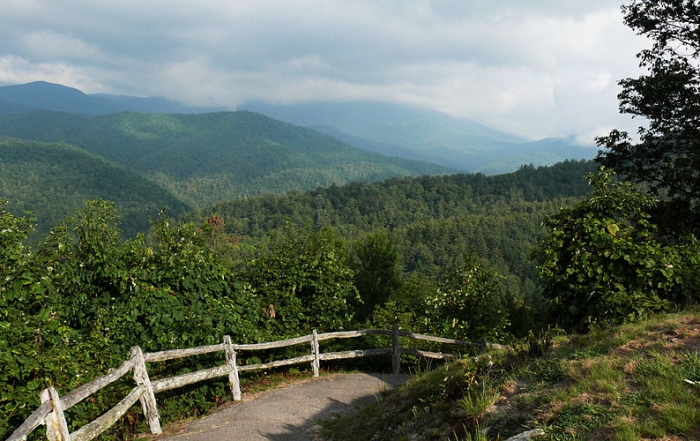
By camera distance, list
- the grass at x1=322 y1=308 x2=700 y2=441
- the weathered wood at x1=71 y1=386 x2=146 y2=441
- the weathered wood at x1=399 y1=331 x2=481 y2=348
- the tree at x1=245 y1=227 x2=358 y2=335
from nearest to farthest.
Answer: the grass at x1=322 y1=308 x2=700 y2=441 → the weathered wood at x1=71 y1=386 x2=146 y2=441 → the weathered wood at x1=399 y1=331 x2=481 y2=348 → the tree at x1=245 y1=227 x2=358 y2=335

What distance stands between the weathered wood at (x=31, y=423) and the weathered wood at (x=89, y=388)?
0.24 m

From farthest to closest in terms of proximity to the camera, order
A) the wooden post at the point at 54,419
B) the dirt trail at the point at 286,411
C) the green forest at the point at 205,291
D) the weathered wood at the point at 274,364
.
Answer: the weathered wood at the point at 274,364 → the dirt trail at the point at 286,411 → the green forest at the point at 205,291 → the wooden post at the point at 54,419

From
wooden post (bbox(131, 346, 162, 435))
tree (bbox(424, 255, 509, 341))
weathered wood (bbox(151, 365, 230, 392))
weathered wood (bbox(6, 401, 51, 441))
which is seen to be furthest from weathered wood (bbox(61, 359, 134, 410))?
tree (bbox(424, 255, 509, 341))

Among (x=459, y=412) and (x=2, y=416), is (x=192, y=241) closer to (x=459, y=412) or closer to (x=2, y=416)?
(x=2, y=416)

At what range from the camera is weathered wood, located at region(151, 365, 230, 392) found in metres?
7.11

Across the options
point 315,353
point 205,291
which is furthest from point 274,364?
point 205,291

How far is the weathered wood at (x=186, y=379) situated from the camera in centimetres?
711

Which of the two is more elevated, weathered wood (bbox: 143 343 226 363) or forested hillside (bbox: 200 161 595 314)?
weathered wood (bbox: 143 343 226 363)

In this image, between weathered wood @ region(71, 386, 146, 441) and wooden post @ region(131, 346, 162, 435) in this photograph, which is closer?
weathered wood @ region(71, 386, 146, 441)

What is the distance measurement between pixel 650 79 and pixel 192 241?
15509mm

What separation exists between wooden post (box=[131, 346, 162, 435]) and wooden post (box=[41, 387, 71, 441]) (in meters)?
1.91

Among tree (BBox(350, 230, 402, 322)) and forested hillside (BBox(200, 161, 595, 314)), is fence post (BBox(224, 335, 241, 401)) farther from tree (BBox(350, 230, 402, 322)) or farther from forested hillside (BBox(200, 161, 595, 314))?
forested hillside (BBox(200, 161, 595, 314))

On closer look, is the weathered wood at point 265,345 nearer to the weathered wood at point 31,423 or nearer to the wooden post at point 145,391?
the wooden post at point 145,391

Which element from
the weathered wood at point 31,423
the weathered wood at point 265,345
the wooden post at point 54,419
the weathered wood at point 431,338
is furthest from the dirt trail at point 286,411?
the weathered wood at point 31,423
